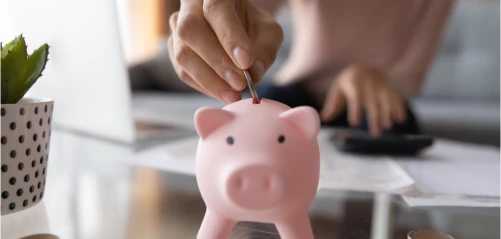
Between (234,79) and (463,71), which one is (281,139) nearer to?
(234,79)

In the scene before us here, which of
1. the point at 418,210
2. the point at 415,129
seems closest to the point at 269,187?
the point at 418,210

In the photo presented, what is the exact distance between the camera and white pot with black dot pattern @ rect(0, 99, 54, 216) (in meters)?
0.41

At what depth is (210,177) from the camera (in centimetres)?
32

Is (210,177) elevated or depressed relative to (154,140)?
elevated

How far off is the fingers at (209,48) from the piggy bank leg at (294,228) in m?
0.15

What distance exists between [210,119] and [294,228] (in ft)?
0.40

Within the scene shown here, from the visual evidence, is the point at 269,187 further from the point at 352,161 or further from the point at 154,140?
the point at 154,140

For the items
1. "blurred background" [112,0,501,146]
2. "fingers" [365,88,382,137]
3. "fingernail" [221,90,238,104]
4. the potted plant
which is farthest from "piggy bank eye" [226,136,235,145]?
"blurred background" [112,0,501,146]

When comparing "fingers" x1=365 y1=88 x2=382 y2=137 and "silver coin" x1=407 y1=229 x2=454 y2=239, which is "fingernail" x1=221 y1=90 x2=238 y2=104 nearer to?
"silver coin" x1=407 y1=229 x2=454 y2=239

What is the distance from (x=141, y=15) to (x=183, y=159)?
7.72 ft

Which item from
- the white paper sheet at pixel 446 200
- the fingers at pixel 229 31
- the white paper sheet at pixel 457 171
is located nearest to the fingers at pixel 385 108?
the white paper sheet at pixel 457 171

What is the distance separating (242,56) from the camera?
37 cm

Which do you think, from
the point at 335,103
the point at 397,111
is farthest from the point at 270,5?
the point at 397,111

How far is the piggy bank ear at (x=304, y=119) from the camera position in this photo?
1.03ft
